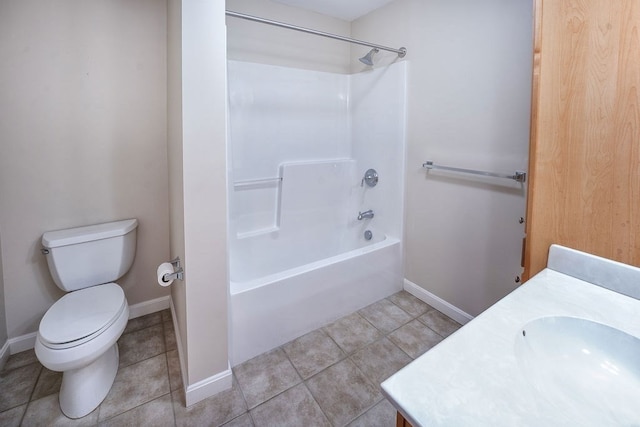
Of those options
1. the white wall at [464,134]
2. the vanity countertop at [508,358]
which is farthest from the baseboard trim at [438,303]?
the vanity countertop at [508,358]

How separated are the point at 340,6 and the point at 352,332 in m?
2.58

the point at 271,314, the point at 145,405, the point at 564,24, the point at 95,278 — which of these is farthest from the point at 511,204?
the point at 95,278

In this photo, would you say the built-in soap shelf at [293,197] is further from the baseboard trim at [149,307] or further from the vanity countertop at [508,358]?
the vanity countertop at [508,358]

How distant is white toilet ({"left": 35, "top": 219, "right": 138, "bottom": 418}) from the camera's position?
1361mm

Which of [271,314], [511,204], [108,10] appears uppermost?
[108,10]

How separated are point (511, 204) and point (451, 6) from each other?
1342 millimetres

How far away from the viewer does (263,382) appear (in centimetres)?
164

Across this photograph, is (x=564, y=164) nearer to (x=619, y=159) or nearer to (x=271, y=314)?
(x=619, y=159)

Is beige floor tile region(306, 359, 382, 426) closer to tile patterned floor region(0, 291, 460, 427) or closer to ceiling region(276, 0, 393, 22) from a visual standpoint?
tile patterned floor region(0, 291, 460, 427)

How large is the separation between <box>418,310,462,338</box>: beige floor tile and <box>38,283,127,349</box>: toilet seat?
1954mm

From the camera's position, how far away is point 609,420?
20.5 inches

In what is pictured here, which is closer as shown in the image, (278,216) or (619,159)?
(619,159)

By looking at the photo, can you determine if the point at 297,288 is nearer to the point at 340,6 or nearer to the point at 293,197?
the point at 293,197

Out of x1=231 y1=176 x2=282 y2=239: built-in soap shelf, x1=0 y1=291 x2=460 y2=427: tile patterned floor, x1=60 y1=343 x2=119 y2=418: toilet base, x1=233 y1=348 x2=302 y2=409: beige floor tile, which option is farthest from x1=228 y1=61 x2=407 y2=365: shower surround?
x1=60 y1=343 x2=119 y2=418: toilet base
